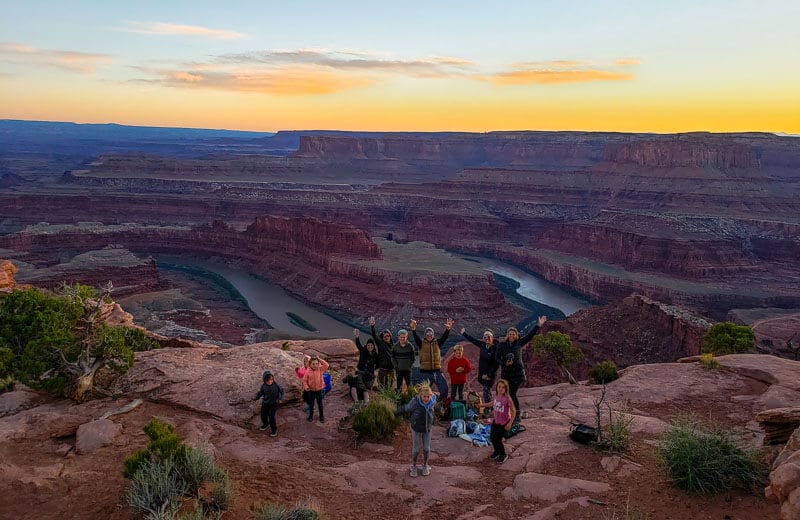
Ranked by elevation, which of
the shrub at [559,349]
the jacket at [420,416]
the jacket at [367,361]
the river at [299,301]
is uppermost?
the jacket at [420,416]

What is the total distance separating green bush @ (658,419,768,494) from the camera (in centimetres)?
890

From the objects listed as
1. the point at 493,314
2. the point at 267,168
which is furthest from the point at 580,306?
the point at 267,168

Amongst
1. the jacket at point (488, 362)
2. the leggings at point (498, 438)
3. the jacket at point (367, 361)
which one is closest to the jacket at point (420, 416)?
the leggings at point (498, 438)

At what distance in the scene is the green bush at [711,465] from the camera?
8898 mm

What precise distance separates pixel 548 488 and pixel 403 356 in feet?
16.6

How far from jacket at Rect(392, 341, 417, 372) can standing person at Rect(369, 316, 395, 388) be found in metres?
0.27

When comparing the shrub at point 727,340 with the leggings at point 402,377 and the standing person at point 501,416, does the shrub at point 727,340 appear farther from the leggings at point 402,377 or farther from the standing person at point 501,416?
the standing person at point 501,416

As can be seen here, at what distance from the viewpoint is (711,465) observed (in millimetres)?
8984

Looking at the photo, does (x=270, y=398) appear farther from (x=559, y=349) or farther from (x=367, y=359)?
(x=559, y=349)

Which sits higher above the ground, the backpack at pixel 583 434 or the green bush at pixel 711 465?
the green bush at pixel 711 465

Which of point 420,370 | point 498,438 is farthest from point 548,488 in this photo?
point 420,370

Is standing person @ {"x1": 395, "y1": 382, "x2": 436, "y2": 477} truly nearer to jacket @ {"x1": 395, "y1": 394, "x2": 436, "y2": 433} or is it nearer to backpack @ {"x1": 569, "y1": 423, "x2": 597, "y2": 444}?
jacket @ {"x1": 395, "y1": 394, "x2": 436, "y2": 433}

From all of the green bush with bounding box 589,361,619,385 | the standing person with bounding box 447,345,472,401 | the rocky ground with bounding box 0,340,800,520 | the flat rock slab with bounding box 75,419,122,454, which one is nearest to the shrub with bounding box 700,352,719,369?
the rocky ground with bounding box 0,340,800,520

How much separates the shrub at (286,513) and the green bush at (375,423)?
3822mm
